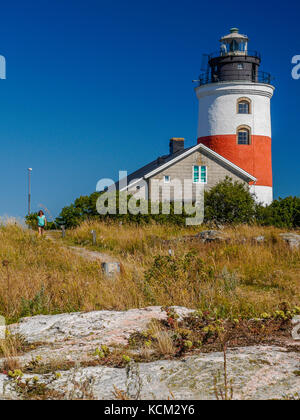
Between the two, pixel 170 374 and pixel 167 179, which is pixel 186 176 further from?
pixel 170 374

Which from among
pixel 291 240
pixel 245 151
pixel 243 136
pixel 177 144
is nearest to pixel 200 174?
pixel 245 151

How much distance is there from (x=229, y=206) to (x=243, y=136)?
8.99 m

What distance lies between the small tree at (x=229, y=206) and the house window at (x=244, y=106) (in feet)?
28.1

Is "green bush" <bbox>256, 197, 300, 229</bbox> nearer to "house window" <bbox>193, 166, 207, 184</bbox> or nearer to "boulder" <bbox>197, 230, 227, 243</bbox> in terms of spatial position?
"house window" <bbox>193, 166, 207, 184</bbox>

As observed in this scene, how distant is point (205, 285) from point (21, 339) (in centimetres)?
385

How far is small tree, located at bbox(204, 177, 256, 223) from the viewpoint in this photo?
2439cm

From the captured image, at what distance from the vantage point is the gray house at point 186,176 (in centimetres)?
3116

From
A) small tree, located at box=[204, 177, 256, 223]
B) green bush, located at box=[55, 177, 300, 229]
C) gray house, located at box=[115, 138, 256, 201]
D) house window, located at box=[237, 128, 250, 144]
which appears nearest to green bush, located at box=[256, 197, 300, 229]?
green bush, located at box=[55, 177, 300, 229]

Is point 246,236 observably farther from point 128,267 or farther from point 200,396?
point 200,396

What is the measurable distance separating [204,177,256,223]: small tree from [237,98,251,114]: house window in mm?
8578

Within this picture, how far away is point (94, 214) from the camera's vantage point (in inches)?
963

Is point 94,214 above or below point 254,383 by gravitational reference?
above
